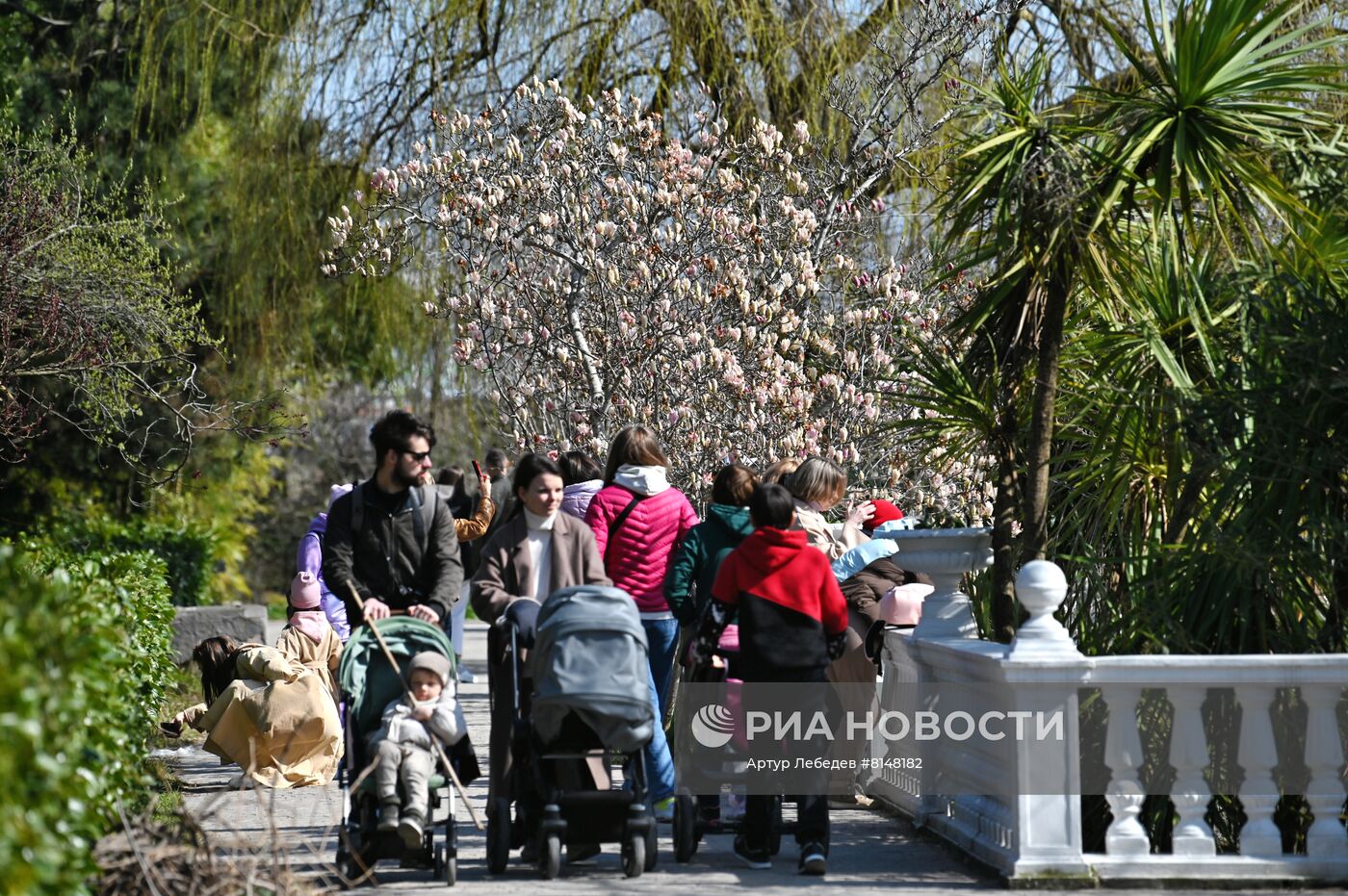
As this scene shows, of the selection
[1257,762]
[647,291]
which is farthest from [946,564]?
[647,291]

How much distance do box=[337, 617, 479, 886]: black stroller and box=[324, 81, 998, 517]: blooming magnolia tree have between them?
4398mm

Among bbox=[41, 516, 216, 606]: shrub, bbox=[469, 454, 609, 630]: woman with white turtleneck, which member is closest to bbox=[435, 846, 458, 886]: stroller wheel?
bbox=[469, 454, 609, 630]: woman with white turtleneck

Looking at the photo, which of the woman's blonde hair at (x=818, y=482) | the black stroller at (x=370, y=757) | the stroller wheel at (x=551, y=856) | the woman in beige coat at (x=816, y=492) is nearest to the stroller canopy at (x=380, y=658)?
the black stroller at (x=370, y=757)

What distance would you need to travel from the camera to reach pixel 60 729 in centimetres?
412

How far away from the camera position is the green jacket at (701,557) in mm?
7496

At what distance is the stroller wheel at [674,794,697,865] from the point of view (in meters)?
6.93

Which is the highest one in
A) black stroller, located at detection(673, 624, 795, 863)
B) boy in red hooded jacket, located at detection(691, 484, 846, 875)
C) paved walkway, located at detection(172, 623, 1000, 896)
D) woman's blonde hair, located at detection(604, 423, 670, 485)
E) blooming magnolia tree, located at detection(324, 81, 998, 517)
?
blooming magnolia tree, located at detection(324, 81, 998, 517)

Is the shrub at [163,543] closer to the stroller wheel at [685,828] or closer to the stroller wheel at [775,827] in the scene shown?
the stroller wheel at [685,828]

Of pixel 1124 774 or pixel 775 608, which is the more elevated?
pixel 775 608

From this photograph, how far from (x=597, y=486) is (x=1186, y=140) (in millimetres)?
3830

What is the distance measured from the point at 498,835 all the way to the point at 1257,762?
10.0 feet

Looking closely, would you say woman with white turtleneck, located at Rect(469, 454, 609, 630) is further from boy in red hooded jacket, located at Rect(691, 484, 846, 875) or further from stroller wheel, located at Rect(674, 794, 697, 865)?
stroller wheel, located at Rect(674, 794, 697, 865)

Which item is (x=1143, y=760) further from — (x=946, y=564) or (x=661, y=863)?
(x=661, y=863)

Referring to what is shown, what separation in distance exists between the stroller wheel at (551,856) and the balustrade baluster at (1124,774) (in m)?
2.17
